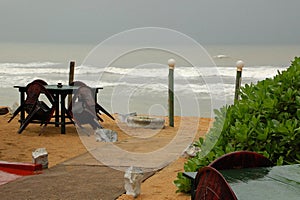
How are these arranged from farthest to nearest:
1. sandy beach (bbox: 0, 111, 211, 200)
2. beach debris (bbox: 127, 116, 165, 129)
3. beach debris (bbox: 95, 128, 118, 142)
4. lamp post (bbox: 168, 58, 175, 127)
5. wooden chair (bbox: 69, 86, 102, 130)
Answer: lamp post (bbox: 168, 58, 175, 127), beach debris (bbox: 127, 116, 165, 129), wooden chair (bbox: 69, 86, 102, 130), beach debris (bbox: 95, 128, 118, 142), sandy beach (bbox: 0, 111, 211, 200)

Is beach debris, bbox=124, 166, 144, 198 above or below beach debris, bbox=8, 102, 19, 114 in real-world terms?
above

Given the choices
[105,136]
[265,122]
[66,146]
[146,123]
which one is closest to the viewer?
[265,122]

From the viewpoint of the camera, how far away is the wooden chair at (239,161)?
2555mm

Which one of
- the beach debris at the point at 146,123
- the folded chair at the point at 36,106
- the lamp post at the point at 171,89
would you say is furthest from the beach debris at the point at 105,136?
the lamp post at the point at 171,89

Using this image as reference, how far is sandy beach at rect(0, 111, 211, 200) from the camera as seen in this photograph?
5223 mm

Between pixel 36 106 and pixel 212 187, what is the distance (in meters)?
8.65

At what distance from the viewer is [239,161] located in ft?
8.53

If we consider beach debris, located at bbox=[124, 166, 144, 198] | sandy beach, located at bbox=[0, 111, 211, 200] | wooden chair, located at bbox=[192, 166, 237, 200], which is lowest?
sandy beach, located at bbox=[0, 111, 211, 200]

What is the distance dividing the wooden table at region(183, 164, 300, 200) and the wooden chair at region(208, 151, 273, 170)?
137 mm

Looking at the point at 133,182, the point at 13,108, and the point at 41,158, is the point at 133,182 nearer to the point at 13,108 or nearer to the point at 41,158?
the point at 41,158

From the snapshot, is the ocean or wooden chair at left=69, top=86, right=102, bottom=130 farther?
wooden chair at left=69, top=86, right=102, bottom=130

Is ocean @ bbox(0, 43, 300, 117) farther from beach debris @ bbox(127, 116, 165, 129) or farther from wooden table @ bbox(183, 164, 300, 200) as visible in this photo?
wooden table @ bbox(183, 164, 300, 200)

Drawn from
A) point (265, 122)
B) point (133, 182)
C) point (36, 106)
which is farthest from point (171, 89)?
point (265, 122)

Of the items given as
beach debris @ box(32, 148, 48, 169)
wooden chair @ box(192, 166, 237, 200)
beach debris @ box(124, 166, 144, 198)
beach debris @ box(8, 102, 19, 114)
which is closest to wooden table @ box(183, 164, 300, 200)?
wooden chair @ box(192, 166, 237, 200)
